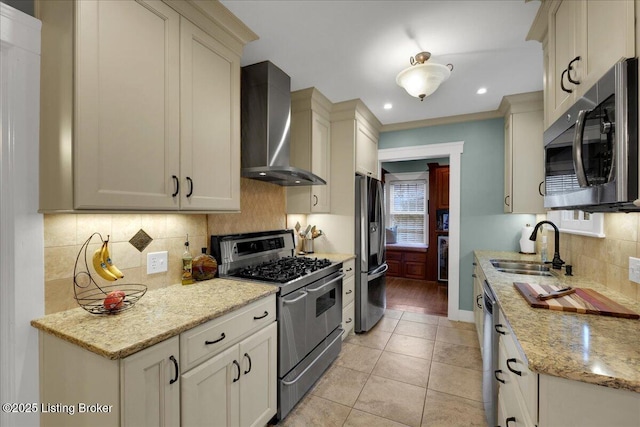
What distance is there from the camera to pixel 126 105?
1270mm

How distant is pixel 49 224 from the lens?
1280 millimetres

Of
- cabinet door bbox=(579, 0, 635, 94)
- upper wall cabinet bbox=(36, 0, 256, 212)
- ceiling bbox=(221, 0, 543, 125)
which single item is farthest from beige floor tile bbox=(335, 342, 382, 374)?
ceiling bbox=(221, 0, 543, 125)

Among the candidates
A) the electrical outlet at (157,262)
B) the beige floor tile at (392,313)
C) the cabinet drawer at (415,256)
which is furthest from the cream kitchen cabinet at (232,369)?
the cabinet drawer at (415,256)

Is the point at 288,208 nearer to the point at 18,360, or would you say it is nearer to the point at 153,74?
the point at 153,74

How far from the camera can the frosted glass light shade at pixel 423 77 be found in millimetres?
1954

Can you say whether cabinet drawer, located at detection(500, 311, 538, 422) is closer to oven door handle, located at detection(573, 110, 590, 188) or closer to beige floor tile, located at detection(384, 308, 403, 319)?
oven door handle, located at detection(573, 110, 590, 188)

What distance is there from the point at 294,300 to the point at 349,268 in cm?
122

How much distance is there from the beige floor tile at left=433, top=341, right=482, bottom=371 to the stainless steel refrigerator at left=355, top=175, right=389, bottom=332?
775 millimetres

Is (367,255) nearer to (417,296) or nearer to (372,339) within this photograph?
(372,339)

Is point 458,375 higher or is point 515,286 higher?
point 515,286

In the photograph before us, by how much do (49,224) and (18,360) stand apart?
0.59 metres

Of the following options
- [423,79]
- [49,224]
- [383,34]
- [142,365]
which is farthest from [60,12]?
[423,79]

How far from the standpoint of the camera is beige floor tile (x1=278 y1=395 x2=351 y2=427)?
185 centimetres

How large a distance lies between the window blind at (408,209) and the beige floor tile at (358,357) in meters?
3.64
